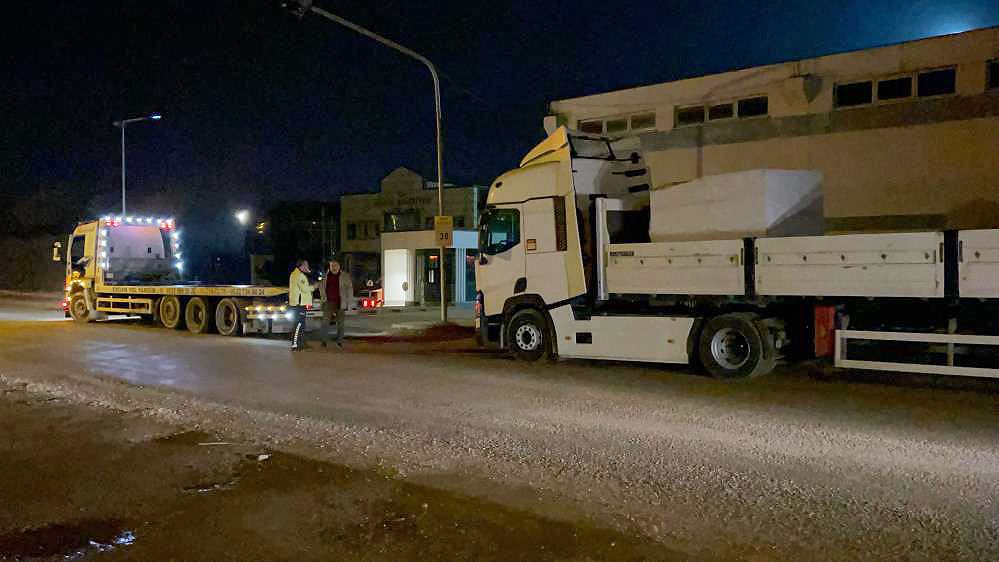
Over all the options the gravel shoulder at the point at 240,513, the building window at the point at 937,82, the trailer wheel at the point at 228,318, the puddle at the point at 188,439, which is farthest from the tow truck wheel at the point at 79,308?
the building window at the point at 937,82

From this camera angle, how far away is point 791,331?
1122 cm

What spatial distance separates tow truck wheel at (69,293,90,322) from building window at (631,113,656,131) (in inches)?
652

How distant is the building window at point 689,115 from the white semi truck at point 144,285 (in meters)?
11.8

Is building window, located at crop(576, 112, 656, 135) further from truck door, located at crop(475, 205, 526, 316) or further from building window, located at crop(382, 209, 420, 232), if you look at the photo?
building window, located at crop(382, 209, 420, 232)

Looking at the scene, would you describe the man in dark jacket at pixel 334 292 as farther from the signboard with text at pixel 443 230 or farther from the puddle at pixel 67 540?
the puddle at pixel 67 540

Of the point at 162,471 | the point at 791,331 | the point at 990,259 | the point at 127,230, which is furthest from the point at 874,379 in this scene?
the point at 127,230

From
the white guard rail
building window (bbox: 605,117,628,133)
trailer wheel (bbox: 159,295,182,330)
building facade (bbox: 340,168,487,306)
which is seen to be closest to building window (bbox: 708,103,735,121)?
building window (bbox: 605,117,628,133)

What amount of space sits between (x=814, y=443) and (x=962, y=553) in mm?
2788

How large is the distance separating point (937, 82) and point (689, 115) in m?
6.28

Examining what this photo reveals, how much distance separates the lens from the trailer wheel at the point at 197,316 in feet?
61.5

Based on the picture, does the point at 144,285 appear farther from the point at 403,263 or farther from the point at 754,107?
the point at 754,107


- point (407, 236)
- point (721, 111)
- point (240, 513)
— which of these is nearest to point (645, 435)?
point (240, 513)

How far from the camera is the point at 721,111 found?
21.9 meters

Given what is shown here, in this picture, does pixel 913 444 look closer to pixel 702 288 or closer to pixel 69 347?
pixel 702 288
